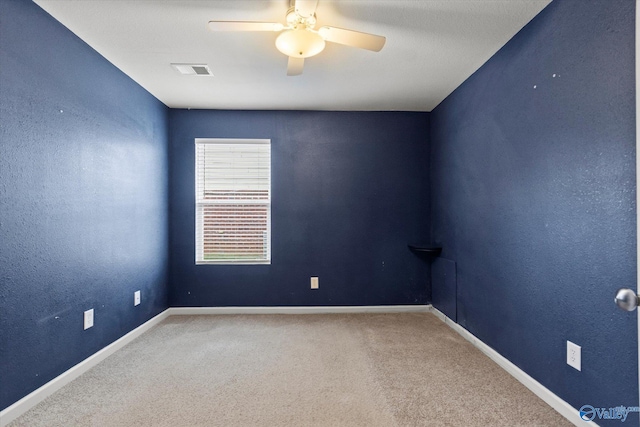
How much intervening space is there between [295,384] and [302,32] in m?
2.11

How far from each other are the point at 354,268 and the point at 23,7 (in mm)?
3335

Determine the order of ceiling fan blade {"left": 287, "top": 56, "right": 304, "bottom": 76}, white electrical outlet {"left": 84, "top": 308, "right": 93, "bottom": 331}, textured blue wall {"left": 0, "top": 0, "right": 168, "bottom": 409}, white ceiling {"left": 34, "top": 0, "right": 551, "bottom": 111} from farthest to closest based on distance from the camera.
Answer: white electrical outlet {"left": 84, "top": 308, "right": 93, "bottom": 331} → ceiling fan blade {"left": 287, "top": 56, "right": 304, "bottom": 76} → white ceiling {"left": 34, "top": 0, "right": 551, "bottom": 111} → textured blue wall {"left": 0, "top": 0, "right": 168, "bottom": 409}

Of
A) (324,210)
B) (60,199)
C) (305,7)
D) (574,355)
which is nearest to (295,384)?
(574,355)

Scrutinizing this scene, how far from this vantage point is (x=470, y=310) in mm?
2879

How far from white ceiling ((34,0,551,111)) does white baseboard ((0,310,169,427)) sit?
2.23 m

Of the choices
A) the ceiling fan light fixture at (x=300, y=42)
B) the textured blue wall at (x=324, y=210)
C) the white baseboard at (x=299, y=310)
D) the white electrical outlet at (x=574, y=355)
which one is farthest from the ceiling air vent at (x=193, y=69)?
the white electrical outlet at (x=574, y=355)

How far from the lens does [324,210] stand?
12.4 feet

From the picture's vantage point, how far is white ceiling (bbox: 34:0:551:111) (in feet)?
6.31

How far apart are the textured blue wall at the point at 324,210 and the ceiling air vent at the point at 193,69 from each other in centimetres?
97

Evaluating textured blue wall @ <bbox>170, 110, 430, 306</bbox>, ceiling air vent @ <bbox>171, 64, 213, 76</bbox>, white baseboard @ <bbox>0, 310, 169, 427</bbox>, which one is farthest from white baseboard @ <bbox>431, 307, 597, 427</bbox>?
ceiling air vent @ <bbox>171, 64, 213, 76</bbox>

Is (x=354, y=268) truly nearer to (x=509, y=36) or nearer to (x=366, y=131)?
(x=366, y=131)

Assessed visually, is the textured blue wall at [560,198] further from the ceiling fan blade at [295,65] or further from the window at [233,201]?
the window at [233,201]

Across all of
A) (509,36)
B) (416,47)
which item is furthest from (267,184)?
(509,36)

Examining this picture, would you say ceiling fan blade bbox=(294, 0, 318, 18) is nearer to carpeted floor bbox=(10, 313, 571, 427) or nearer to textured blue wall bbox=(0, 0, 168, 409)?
textured blue wall bbox=(0, 0, 168, 409)
